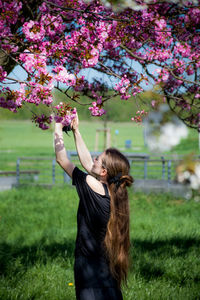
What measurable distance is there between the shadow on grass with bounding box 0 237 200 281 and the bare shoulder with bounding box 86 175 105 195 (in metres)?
2.49

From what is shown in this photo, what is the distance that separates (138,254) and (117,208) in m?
3.24

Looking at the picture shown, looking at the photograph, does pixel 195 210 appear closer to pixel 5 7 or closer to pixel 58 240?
pixel 58 240

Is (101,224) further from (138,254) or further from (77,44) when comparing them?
(138,254)

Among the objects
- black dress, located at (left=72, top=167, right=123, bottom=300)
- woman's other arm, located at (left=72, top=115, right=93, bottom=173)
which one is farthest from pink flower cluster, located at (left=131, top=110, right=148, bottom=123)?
black dress, located at (left=72, top=167, right=123, bottom=300)

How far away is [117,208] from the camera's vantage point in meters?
2.52

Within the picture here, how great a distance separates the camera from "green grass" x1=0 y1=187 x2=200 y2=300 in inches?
161

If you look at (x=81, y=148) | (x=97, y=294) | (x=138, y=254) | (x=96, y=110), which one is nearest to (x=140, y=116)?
(x=96, y=110)

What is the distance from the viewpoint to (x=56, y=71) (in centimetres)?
308

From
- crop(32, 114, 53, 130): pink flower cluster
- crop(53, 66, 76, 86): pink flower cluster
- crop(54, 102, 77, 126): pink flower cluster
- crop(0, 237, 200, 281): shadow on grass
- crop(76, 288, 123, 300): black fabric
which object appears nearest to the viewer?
crop(76, 288, 123, 300): black fabric

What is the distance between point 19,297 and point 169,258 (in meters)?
2.31

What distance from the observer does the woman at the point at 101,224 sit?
7.92 ft

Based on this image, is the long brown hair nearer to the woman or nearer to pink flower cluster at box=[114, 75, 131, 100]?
the woman

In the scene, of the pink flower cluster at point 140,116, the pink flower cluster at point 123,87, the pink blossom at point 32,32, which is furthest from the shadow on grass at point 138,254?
the pink blossom at point 32,32

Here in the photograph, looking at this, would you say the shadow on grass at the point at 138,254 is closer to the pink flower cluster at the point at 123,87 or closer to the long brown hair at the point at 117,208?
the long brown hair at the point at 117,208
